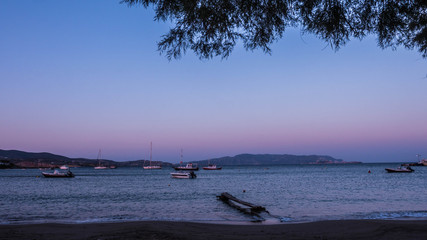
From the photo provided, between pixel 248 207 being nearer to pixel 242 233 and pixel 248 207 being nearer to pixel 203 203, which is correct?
pixel 203 203

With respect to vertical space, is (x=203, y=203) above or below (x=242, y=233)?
below

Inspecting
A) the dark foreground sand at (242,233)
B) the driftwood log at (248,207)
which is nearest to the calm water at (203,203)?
the driftwood log at (248,207)

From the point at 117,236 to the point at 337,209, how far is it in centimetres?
Answer: 1745

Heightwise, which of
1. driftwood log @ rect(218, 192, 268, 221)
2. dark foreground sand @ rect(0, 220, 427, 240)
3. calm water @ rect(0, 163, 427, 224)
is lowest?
calm water @ rect(0, 163, 427, 224)

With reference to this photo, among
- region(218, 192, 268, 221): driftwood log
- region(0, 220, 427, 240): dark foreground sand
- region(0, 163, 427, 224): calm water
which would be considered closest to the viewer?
region(0, 220, 427, 240): dark foreground sand

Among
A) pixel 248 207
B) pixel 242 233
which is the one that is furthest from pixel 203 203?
pixel 242 233

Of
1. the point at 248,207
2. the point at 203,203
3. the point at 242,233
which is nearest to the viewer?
the point at 242,233

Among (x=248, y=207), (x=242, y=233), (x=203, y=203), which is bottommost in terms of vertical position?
(x=203, y=203)

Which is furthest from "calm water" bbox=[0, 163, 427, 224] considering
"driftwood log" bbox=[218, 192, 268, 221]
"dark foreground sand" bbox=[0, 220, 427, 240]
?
"dark foreground sand" bbox=[0, 220, 427, 240]

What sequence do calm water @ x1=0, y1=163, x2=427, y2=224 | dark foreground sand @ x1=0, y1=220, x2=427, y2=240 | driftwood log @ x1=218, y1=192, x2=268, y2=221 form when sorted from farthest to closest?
1. calm water @ x1=0, y1=163, x2=427, y2=224
2. driftwood log @ x1=218, y1=192, x2=268, y2=221
3. dark foreground sand @ x1=0, y1=220, x2=427, y2=240

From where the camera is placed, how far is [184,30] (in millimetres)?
6930

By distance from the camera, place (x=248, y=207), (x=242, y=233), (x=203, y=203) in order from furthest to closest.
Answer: (x=203, y=203)
(x=248, y=207)
(x=242, y=233)

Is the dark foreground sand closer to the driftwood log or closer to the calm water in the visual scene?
the calm water

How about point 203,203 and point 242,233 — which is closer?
point 242,233
